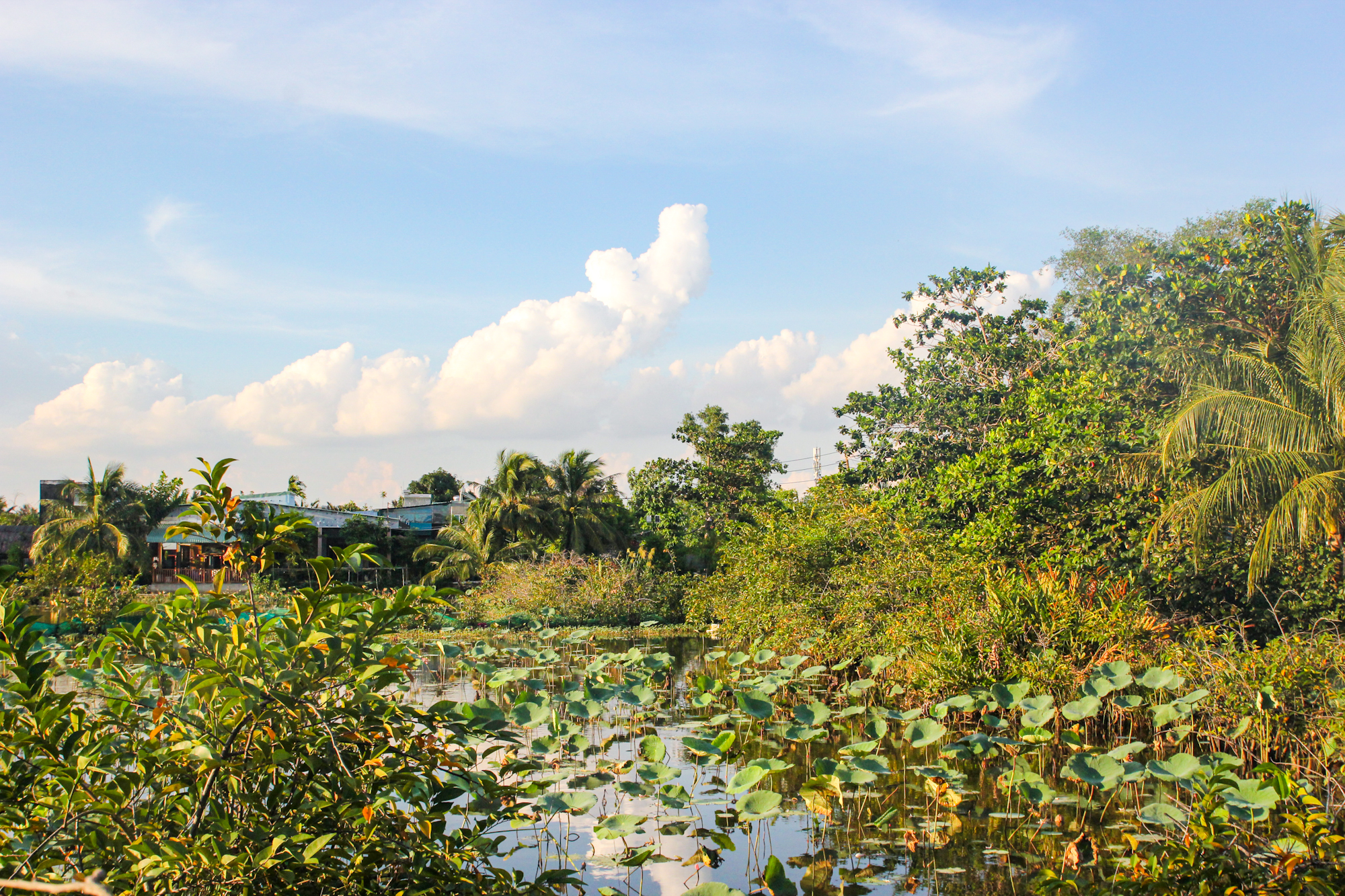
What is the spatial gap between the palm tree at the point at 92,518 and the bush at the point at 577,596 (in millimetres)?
11600

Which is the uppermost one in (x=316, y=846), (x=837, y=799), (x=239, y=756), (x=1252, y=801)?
(x=239, y=756)

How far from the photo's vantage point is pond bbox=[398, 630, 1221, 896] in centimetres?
533

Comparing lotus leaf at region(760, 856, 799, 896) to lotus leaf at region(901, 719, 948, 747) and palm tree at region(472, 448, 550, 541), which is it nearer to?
lotus leaf at region(901, 719, 948, 747)

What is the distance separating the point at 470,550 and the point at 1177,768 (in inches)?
966

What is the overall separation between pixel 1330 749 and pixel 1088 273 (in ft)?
72.7

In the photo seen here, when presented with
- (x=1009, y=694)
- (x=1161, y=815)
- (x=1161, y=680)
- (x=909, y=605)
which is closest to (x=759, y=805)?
(x=1161, y=815)

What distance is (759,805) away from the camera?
5.19m

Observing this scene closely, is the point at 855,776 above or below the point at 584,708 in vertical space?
below

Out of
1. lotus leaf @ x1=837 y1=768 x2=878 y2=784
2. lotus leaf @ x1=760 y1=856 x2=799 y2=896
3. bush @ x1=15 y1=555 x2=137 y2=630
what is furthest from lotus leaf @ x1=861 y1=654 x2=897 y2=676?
bush @ x1=15 y1=555 x2=137 y2=630

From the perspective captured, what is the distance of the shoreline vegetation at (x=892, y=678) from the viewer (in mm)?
3076

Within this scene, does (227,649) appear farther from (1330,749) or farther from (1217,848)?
(1330,749)

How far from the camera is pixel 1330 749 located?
5516 millimetres

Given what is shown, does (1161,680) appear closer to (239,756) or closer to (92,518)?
(239,756)

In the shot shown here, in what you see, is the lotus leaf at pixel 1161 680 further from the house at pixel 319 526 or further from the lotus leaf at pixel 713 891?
the house at pixel 319 526
